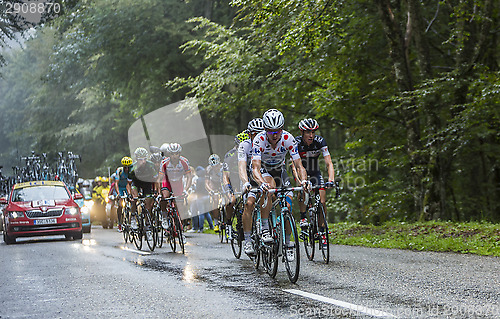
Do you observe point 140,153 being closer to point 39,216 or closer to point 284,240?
point 39,216

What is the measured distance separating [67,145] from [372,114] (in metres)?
30.1

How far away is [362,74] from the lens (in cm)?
2041

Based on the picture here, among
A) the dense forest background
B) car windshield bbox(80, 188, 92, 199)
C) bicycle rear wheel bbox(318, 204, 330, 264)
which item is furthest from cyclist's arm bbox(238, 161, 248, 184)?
car windshield bbox(80, 188, 92, 199)

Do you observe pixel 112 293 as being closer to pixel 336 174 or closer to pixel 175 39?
pixel 336 174

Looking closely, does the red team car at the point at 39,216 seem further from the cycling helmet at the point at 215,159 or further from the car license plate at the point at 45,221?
the cycling helmet at the point at 215,159

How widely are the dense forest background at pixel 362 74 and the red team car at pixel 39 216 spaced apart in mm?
5468

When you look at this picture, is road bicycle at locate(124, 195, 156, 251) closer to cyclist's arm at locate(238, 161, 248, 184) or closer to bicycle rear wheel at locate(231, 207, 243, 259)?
bicycle rear wheel at locate(231, 207, 243, 259)

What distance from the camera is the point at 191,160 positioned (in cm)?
3400

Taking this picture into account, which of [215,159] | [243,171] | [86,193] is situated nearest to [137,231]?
[215,159]

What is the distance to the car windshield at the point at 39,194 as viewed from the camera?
64.3 ft

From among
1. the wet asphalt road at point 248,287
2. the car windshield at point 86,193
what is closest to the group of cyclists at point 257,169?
the wet asphalt road at point 248,287

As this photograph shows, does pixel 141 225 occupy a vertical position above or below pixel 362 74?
below

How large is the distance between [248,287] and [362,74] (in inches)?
508

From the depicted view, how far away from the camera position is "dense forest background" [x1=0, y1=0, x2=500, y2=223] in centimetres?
1745
